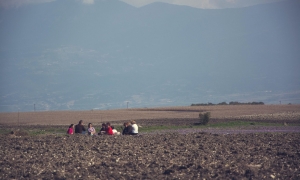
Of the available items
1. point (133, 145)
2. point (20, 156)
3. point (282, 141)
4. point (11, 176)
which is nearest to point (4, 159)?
point (20, 156)

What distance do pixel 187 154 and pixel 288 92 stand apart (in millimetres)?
179899

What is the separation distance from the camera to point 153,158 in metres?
18.2

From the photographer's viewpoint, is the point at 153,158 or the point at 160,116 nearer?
the point at 153,158

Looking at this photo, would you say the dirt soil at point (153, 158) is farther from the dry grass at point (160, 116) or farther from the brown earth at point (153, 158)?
the dry grass at point (160, 116)

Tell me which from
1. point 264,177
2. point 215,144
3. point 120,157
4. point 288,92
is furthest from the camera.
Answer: point 288,92

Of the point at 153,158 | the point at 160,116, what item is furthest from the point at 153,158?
the point at 160,116

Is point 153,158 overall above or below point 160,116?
below

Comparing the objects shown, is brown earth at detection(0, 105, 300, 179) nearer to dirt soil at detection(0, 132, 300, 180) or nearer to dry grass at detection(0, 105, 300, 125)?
dirt soil at detection(0, 132, 300, 180)

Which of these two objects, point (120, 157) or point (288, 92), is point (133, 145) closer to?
point (120, 157)

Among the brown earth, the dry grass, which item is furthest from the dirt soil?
the dry grass

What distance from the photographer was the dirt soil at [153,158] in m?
15.6

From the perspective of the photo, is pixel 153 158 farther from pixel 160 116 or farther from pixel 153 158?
pixel 160 116

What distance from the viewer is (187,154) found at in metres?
19.0

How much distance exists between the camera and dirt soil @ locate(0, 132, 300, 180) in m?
15.6
